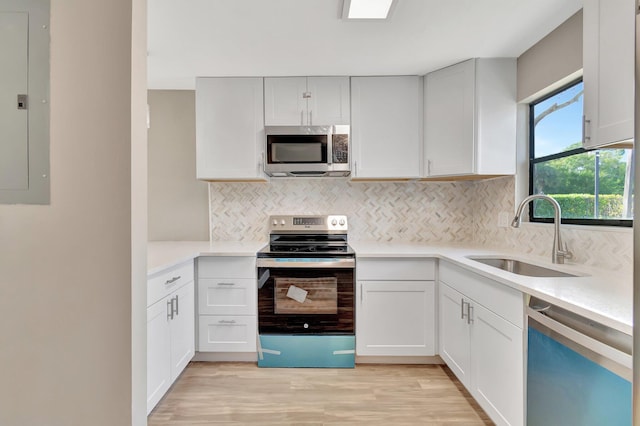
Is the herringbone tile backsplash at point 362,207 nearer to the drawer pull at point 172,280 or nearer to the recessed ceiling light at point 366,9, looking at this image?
the drawer pull at point 172,280

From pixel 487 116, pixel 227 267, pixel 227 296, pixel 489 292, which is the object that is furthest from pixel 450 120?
pixel 227 296

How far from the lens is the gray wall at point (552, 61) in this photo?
70.1 inches

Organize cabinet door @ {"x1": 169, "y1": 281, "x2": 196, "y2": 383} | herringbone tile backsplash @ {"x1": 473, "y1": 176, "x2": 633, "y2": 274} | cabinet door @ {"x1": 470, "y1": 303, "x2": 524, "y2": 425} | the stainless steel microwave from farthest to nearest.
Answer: the stainless steel microwave → cabinet door @ {"x1": 169, "y1": 281, "x2": 196, "y2": 383} → herringbone tile backsplash @ {"x1": 473, "y1": 176, "x2": 633, "y2": 274} → cabinet door @ {"x1": 470, "y1": 303, "x2": 524, "y2": 425}

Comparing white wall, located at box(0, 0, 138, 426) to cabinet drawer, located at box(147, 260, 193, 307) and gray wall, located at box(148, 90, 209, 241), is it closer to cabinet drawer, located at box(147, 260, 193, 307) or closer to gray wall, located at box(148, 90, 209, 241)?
cabinet drawer, located at box(147, 260, 193, 307)

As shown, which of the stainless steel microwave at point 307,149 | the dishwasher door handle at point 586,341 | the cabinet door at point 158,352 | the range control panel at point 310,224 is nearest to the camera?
the dishwasher door handle at point 586,341

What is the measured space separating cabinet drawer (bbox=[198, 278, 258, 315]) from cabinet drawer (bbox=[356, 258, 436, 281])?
83cm

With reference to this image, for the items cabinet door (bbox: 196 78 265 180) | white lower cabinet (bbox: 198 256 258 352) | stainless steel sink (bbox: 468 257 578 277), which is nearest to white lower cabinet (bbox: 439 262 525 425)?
stainless steel sink (bbox: 468 257 578 277)

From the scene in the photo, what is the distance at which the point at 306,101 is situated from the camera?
266 centimetres

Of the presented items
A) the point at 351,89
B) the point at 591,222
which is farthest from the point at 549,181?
the point at 351,89

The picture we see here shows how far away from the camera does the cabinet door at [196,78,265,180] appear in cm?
265

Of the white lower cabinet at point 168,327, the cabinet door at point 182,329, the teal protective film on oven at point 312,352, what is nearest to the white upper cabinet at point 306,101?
the white lower cabinet at point 168,327

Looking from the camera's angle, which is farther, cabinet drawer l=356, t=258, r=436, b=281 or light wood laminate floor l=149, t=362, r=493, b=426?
cabinet drawer l=356, t=258, r=436, b=281

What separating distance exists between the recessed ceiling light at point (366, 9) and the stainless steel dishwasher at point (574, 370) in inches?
61.9

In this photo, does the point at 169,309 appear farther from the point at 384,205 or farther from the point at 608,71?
the point at 608,71
